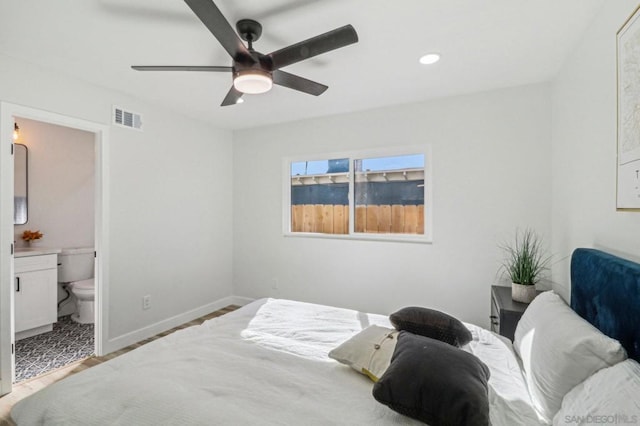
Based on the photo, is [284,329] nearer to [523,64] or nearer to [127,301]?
[127,301]

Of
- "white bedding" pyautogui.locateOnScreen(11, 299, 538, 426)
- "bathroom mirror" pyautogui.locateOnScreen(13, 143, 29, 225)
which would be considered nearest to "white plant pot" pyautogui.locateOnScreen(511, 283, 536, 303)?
"white bedding" pyautogui.locateOnScreen(11, 299, 538, 426)

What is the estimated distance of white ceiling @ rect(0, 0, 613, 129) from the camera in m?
1.69

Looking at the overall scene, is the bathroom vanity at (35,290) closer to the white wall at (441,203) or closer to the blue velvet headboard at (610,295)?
the white wall at (441,203)

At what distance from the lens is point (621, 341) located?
116cm

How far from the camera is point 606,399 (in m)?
0.88

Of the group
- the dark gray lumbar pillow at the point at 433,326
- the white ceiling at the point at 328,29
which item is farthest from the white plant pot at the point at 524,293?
the white ceiling at the point at 328,29

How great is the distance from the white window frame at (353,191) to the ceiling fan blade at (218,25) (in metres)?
1.95

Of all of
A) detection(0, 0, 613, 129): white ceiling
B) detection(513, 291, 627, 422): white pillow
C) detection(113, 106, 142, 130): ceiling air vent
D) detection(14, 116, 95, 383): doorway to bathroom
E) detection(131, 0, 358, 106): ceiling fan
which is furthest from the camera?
detection(14, 116, 95, 383): doorway to bathroom

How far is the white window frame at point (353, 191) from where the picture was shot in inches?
123

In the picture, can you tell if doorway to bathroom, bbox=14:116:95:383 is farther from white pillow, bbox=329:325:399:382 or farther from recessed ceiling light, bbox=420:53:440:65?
recessed ceiling light, bbox=420:53:440:65

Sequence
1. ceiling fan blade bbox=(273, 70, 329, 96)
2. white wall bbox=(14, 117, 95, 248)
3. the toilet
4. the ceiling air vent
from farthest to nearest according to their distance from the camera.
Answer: white wall bbox=(14, 117, 95, 248) < the toilet < the ceiling air vent < ceiling fan blade bbox=(273, 70, 329, 96)

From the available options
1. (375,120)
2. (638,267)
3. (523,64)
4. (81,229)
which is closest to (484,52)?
(523,64)

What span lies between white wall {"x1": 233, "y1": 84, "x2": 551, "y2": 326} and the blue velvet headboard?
46.4 inches

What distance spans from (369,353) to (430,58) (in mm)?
2075
